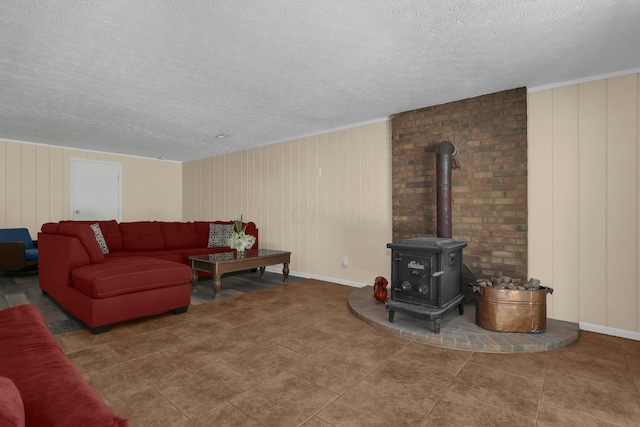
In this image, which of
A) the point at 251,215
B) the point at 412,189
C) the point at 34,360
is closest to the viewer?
the point at 34,360

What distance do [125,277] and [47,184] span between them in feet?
15.1

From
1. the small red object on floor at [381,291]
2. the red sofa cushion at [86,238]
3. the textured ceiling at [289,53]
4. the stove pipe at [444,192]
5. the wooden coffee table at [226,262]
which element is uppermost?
the textured ceiling at [289,53]

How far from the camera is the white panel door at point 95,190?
623cm

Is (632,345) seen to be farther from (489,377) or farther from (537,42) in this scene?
(537,42)

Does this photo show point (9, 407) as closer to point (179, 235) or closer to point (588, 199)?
point (588, 199)

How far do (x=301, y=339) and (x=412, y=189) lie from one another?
7.27 feet

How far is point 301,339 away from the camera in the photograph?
2645 mm

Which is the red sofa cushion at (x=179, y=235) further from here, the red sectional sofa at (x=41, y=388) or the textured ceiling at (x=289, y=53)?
the red sectional sofa at (x=41, y=388)

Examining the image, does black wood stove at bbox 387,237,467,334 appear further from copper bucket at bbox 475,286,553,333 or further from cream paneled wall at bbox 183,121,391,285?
cream paneled wall at bbox 183,121,391,285

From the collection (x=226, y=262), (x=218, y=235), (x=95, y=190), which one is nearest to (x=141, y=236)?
(x=218, y=235)

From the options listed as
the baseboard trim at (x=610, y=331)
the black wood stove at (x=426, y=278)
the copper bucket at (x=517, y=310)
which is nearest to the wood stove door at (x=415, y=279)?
the black wood stove at (x=426, y=278)

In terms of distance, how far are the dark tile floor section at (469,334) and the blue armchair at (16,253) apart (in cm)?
485

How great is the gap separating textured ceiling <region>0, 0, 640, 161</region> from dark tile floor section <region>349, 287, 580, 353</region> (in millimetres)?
2178

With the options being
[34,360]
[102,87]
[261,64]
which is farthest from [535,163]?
[102,87]
